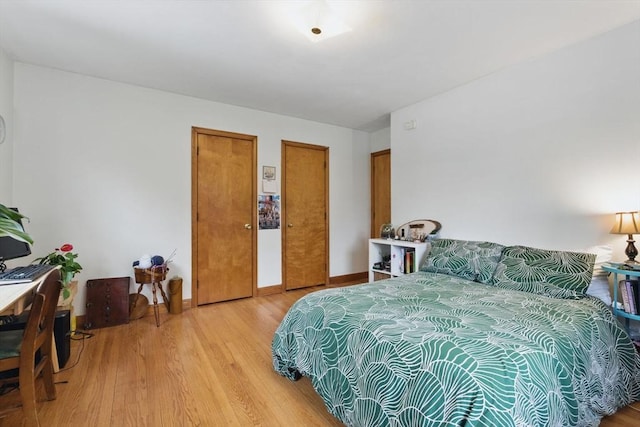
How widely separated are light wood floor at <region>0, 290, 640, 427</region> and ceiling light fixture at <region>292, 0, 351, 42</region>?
2428 mm

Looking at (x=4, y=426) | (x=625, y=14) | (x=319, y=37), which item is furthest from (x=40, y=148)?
(x=625, y=14)

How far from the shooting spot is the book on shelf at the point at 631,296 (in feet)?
6.44

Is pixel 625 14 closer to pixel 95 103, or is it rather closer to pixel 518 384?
pixel 518 384

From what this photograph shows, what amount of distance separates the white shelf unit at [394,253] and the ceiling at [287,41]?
1.75m

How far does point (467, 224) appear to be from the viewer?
3156mm

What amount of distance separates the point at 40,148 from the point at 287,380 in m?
3.12

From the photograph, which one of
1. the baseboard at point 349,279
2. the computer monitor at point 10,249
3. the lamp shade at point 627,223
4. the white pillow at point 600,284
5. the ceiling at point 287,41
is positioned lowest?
the baseboard at point 349,279

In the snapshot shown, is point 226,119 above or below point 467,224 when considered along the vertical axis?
above

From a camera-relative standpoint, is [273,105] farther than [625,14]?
Yes

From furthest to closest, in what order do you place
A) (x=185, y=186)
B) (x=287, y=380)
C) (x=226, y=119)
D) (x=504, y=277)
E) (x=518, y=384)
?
(x=226, y=119)
(x=185, y=186)
(x=504, y=277)
(x=287, y=380)
(x=518, y=384)

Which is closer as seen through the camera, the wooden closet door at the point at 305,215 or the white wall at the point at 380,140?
the wooden closet door at the point at 305,215

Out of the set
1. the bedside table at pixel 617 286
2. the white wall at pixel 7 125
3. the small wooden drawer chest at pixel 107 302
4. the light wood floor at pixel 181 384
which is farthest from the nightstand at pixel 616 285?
the white wall at pixel 7 125

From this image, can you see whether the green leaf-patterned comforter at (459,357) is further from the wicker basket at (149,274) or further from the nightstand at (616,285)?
the wicker basket at (149,274)

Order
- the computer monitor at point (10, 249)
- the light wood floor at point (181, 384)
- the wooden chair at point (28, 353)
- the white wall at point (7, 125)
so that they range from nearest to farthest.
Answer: the wooden chair at point (28, 353), the light wood floor at point (181, 384), the computer monitor at point (10, 249), the white wall at point (7, 125)
